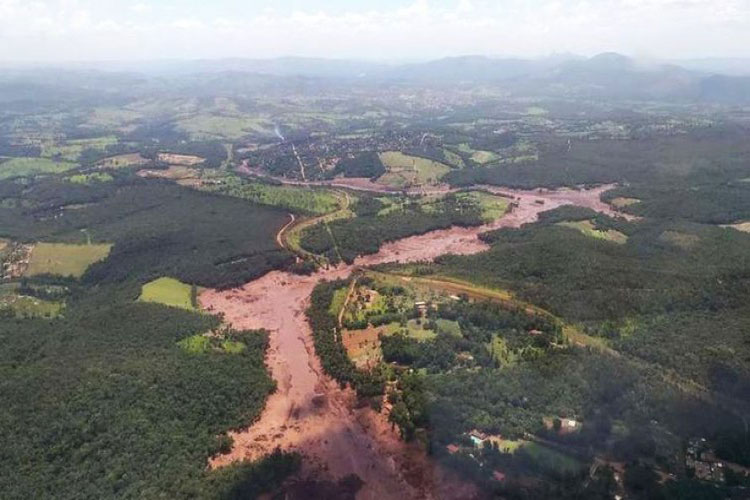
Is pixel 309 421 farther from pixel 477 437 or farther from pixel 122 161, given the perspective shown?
pixel 122 161

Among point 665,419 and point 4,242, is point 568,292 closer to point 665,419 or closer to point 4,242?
point 665,419

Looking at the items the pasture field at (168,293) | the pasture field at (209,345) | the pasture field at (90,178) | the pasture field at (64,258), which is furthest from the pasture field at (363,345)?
the pasture field at (90,178)

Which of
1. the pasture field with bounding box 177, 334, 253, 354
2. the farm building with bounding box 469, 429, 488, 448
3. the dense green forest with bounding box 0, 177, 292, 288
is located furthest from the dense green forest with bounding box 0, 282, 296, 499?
the farm building with bounding box 469, 429, 488, 448

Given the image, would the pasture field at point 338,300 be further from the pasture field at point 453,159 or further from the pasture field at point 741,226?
the pasture field at point 453,159

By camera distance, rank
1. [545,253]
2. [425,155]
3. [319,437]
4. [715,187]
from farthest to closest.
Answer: [425,155] → [715,187] → [545,253] → [319,437]

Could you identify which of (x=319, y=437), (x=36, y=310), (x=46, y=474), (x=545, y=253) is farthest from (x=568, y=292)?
(x=36, y=310)
